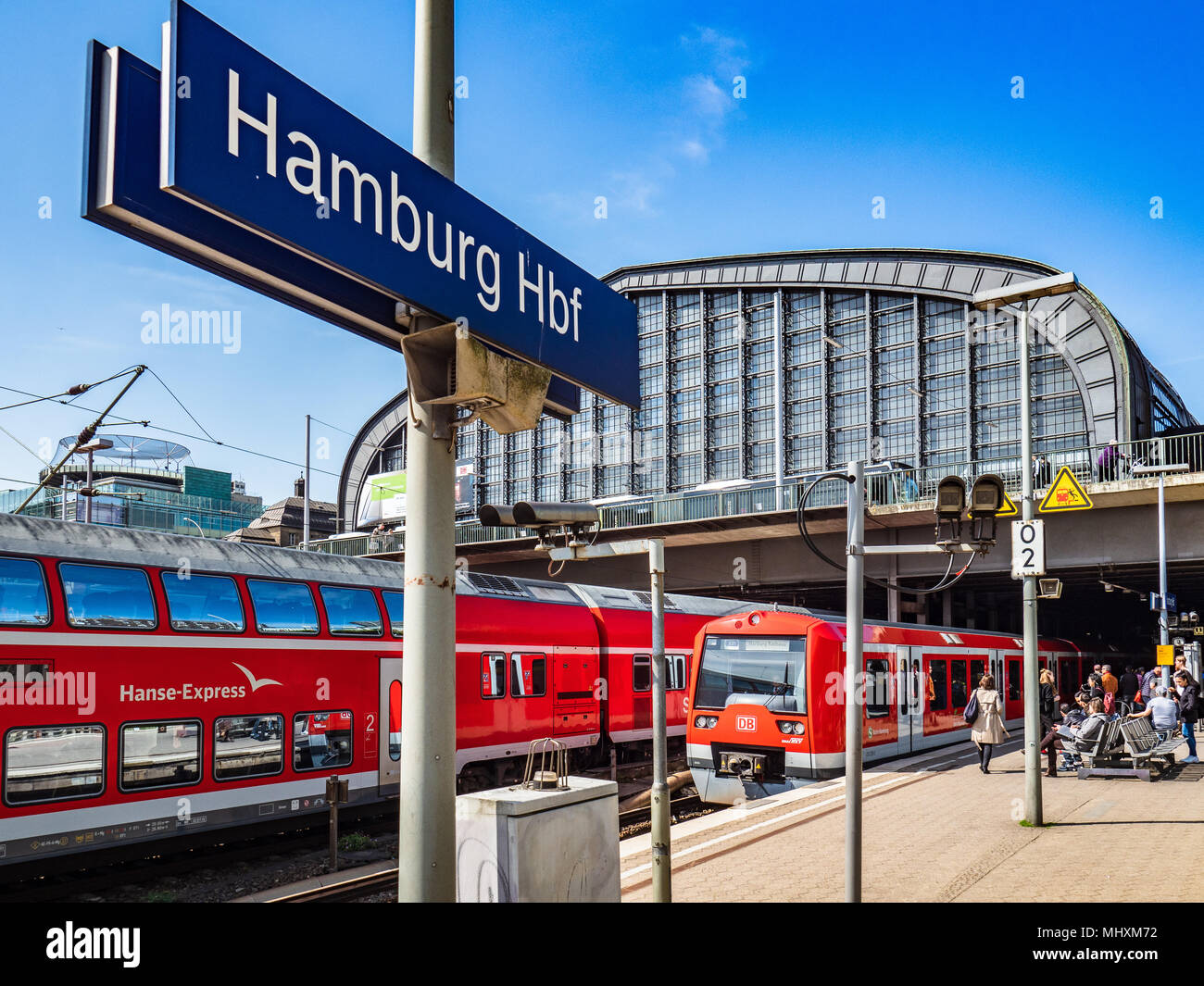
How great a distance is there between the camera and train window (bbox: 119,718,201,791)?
1035 cm

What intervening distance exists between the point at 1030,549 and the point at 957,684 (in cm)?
1163

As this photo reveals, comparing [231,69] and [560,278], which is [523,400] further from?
[231,69]

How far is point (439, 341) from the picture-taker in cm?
376

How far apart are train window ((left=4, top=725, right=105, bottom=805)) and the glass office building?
98.2 feet

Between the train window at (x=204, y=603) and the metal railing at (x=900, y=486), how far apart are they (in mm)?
17531

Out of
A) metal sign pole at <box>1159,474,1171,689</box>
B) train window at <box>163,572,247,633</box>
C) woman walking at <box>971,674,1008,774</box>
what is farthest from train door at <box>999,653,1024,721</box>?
train window at <box>163,572,247,633</box>

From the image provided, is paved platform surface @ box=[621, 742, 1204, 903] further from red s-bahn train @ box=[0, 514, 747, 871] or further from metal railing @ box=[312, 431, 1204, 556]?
metal railing @ box=[312, 431, 1204, 556]

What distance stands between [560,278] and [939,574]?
99.8 ft

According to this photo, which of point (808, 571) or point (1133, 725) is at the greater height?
point (808, 571)

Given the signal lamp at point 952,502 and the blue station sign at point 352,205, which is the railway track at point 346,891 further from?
the blue station sign at point 352,205

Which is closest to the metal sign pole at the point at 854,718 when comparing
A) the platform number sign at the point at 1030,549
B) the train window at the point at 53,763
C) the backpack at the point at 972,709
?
the platform number sign at the point at 1030,549

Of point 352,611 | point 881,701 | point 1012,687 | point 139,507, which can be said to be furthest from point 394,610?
point 139,507

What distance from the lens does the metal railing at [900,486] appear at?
2780 centimetres
